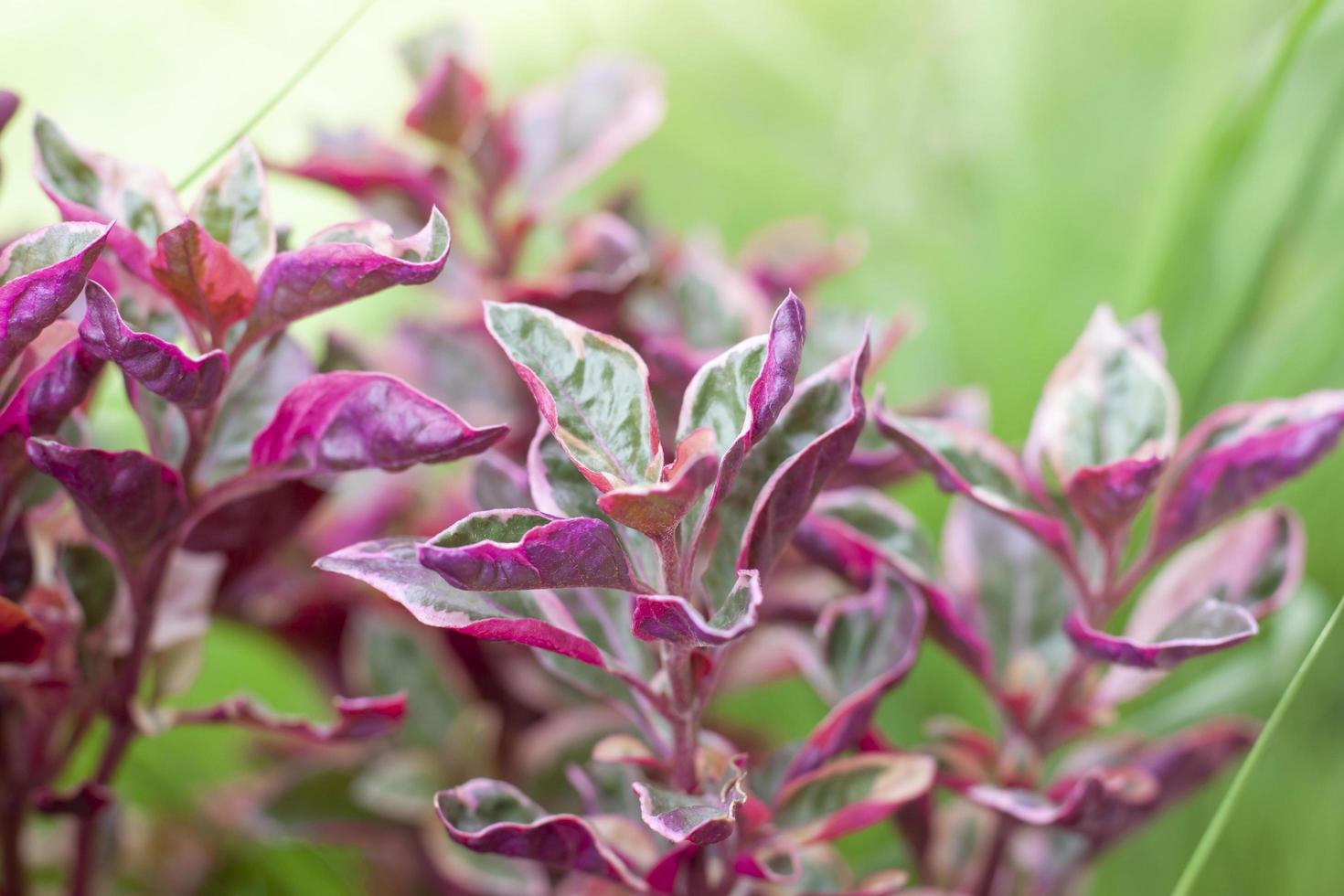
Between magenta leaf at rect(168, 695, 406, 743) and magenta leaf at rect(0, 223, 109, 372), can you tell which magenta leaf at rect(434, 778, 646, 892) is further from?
magenta leaf at rect(0, 223, 109, 372)

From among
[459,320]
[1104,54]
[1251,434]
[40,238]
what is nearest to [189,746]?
[459,320]

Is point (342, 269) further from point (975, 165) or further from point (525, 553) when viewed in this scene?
point (975, 165)

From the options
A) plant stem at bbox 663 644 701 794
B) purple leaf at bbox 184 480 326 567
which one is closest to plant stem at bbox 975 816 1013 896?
plant stem at bbox 663 644 701 794

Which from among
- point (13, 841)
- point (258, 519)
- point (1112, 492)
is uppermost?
point (1112, 492)

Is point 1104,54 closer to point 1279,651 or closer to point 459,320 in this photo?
point 1279,651

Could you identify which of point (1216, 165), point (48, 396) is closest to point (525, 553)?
point (48, 396)

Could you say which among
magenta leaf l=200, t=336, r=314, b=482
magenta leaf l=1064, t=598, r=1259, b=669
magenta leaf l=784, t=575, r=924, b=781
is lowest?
magenta leaf l=784, t=575, r=924, b=781
